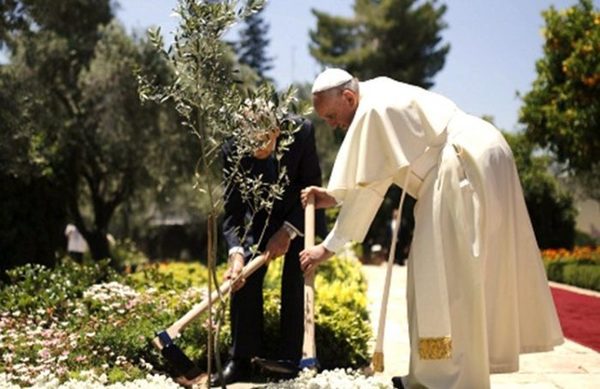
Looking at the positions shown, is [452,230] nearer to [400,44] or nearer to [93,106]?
[93,106]

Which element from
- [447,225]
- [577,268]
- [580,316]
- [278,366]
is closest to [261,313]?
[278,366]

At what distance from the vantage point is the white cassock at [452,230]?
3604mm

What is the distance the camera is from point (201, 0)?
125 inches

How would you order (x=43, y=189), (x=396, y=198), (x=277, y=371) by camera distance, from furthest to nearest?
(x=396, y=198)
(x=43, y=189)
(x=277, y=371)

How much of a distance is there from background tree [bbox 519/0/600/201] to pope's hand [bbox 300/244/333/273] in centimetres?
1108

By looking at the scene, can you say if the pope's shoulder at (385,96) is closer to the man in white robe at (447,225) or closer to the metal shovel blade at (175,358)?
the man in white robe at (447,225)

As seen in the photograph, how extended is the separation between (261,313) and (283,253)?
47 centimetres

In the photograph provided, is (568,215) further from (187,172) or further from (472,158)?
(472,158)

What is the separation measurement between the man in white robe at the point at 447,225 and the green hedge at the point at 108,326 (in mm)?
956

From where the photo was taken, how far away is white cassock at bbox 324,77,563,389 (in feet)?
11.8

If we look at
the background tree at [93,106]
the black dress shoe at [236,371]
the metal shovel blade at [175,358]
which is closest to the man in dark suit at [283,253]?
the black dress shoe at [236,371]

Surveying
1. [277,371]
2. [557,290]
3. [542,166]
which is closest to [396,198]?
[542,166]

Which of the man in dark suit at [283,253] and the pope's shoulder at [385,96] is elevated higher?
the pope's shoulder at [385,96]

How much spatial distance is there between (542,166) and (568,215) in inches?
84.9
